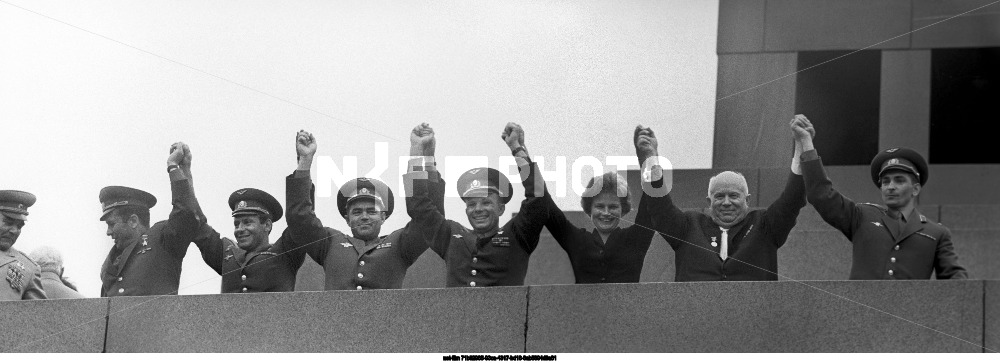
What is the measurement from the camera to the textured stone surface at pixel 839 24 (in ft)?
17.9

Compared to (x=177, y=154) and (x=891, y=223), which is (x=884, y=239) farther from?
(x=177, y=154)

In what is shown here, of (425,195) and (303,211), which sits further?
(303,211)

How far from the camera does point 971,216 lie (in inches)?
204

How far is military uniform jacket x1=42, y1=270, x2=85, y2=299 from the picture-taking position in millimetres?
6070

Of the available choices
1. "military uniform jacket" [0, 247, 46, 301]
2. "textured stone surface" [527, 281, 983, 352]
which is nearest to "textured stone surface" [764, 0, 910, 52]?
"textured stone surface" [527, 281, 983, 352]

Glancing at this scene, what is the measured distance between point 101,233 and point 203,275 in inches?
19.7

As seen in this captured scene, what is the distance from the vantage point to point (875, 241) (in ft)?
16.9

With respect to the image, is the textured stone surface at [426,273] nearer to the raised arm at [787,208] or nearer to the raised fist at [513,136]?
the raised fist at [513,136]

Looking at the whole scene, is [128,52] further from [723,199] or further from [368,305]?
[723,199]

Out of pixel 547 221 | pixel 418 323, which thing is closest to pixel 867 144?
pixel 547 221

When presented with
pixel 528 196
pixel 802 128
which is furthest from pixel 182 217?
pixel 802 128

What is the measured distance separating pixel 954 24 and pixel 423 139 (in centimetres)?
180

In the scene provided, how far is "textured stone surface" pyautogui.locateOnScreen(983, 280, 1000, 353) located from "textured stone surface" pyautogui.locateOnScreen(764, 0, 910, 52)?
33.5 inches

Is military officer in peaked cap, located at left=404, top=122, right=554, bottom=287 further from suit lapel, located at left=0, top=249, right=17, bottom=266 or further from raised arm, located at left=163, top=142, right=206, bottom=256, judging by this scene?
suit lapel, located at left=0, top=249, right=17, bottom=266
